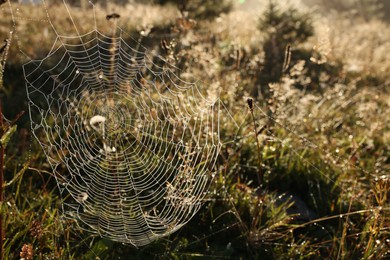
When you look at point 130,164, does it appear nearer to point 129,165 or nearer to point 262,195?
point 129,165

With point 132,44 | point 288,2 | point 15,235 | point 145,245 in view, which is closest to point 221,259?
point 145,245

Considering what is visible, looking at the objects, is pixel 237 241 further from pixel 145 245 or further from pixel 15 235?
pixel 15 235

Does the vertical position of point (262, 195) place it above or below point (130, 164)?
below

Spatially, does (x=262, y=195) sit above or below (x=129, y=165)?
below

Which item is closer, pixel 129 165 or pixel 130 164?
pixel 129 165

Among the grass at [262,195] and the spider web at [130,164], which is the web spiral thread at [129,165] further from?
the grass at [262,195]

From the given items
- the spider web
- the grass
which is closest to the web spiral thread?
the spider web

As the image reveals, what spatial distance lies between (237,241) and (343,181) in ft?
3.68

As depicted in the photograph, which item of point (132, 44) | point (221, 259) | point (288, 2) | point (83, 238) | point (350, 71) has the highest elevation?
point (288, 2)

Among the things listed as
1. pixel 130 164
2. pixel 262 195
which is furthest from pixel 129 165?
pixel 262 195

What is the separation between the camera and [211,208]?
2.82 meters

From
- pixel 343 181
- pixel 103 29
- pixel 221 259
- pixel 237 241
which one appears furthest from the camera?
pixel 103 29

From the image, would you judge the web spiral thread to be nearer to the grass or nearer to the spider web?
the spider web

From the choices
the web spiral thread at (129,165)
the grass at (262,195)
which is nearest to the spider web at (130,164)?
the web spiral thread at (129,165)
